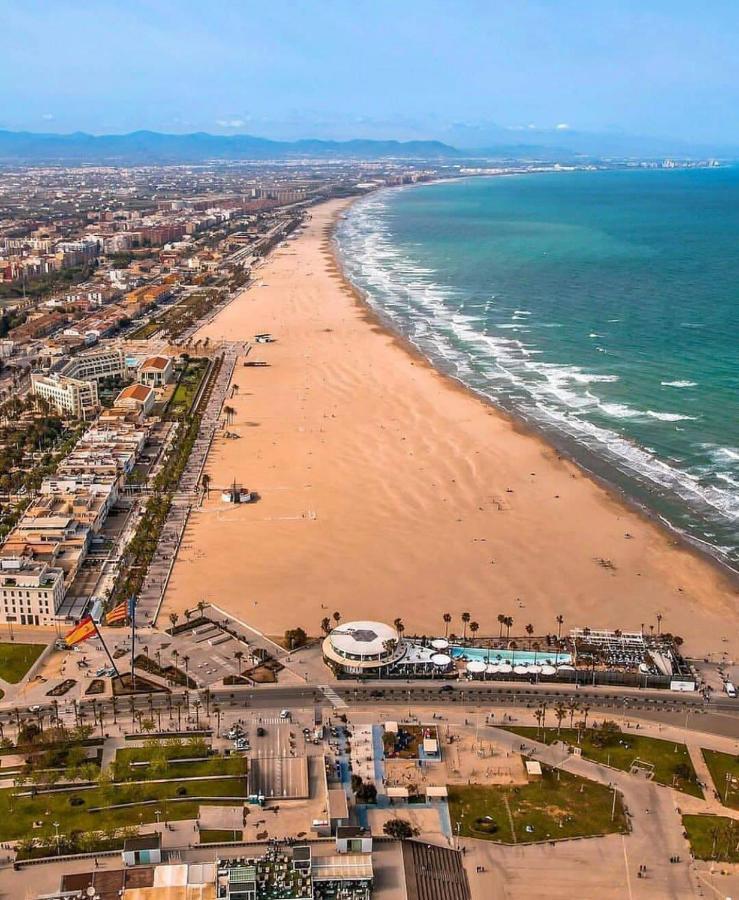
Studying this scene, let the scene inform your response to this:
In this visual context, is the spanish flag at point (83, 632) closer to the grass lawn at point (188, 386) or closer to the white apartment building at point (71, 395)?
the grass lawn at point (188, 386)

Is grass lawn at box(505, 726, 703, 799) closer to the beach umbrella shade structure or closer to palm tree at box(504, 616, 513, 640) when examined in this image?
the beach umbrella shade structure

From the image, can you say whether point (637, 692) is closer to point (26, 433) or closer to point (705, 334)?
point (26, 433)

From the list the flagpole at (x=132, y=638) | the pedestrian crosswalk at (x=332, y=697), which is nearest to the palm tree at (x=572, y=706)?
the pedestrian crosswalk at (x=332, y=697)

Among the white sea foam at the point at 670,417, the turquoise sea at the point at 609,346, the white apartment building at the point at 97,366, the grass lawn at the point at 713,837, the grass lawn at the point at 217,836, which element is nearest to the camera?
the grass lawn at the point at 713,837

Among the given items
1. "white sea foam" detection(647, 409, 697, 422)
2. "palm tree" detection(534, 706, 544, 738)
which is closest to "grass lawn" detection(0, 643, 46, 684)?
"palm tree" detection(534, 706, 544, 738)

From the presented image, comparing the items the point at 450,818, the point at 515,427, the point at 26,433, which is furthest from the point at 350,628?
the point at 26,433
